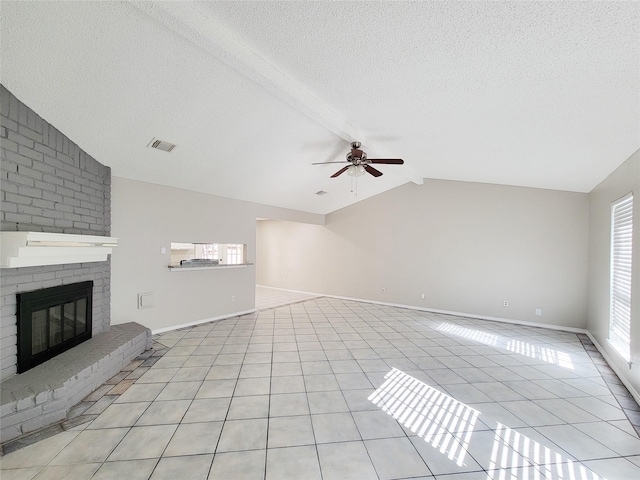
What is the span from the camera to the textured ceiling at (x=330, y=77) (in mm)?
1640

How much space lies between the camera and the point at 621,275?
3.23 m

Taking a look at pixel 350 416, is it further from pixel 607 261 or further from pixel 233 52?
pixel 607 261

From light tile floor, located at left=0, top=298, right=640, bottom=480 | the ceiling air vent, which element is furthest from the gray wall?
light tile floor, located at left=0, top=298, right=640, bottom=480

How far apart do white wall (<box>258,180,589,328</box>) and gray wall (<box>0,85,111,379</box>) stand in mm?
5257

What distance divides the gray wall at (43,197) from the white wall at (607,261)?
18.8ft

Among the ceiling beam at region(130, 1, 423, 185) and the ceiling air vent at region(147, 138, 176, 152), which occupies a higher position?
the ceiling beam at region(130, 1, 423, 185)

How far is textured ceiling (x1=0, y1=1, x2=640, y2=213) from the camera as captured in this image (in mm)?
1640

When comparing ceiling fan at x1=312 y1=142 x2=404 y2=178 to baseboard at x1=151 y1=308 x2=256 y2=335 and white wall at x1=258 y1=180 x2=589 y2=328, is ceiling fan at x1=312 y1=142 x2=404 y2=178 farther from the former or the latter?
baseboard at x1=151 y1=308 x2=256 y2=335

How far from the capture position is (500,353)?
3682 mm

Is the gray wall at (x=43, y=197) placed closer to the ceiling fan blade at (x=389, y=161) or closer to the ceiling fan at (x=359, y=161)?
the ceiling fan at (x=359, y=161)

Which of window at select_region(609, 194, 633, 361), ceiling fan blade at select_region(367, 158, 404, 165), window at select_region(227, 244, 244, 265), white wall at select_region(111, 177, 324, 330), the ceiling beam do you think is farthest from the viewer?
window at select_region(227, 244, 244, 265)

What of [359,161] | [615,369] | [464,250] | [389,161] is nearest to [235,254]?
[359,161]

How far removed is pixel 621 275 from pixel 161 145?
19.3 feet

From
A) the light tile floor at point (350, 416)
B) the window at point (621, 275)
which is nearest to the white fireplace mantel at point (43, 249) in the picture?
the light tile floor at point (350, 416)
